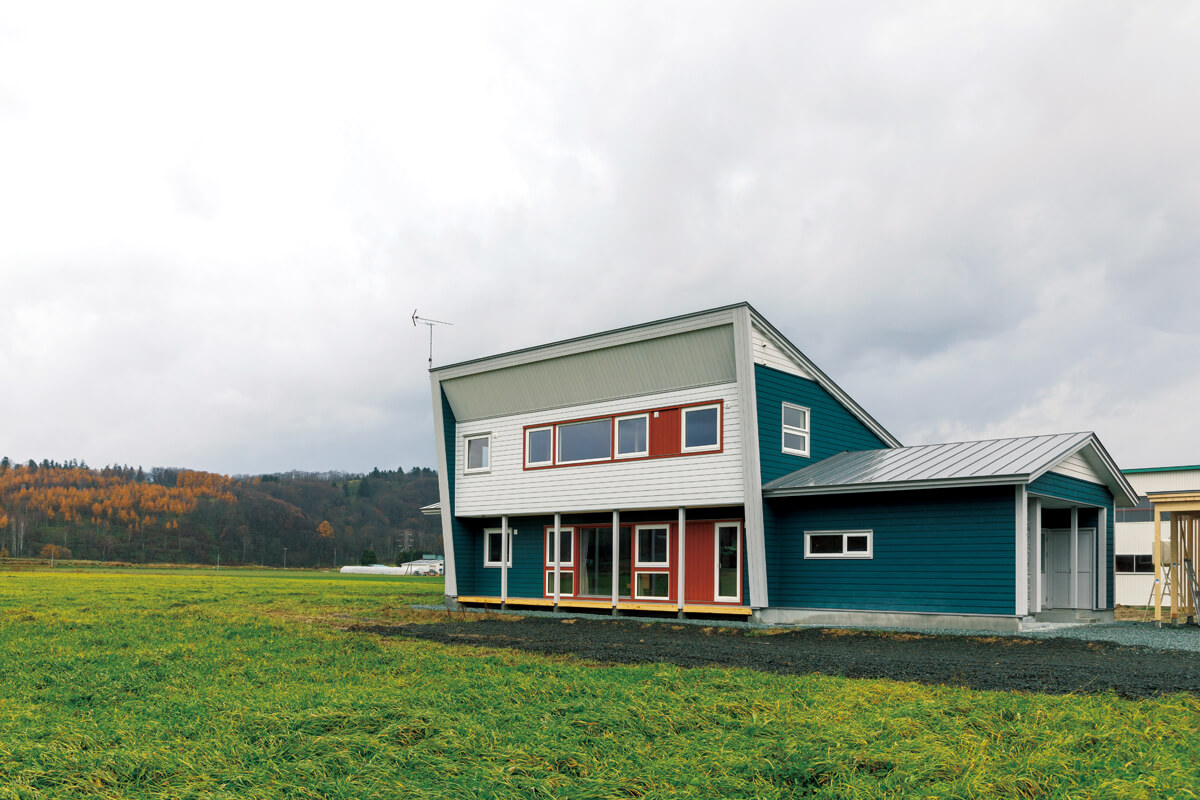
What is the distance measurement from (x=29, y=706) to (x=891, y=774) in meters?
7.68

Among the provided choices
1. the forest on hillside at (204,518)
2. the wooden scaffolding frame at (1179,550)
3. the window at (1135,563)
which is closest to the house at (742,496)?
the wooden scaffolding frame at (1179,550)

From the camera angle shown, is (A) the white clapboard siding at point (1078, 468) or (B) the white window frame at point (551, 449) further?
(B) the white window frame at point (551, 449)

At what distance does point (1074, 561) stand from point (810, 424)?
6.50 meters

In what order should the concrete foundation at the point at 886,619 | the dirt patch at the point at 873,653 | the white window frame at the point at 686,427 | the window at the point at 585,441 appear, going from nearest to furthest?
the dirt patch at the point at 873,653 → the concrete foundation at the point at 886,619 → the white window frame at the point at 686,427 → the window at the point at 585,441

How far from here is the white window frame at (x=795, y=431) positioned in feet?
70.4

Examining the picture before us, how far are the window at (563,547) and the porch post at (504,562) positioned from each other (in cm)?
114

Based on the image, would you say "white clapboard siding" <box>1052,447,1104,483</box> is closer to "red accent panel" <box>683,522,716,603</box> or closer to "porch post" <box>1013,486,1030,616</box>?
"porch post" <box>1013,486,1030,616</box>

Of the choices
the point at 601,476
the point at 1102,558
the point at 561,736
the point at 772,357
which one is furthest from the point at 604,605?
the point at 561,736

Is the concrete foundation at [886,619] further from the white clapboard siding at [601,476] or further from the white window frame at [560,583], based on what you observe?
the white window frame at [560,583]

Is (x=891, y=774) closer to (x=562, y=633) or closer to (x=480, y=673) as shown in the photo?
(x=480, y=673)

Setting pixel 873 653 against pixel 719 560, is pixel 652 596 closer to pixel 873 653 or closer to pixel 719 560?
pixel 719 560

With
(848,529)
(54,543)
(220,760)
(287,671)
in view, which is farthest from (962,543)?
(54,543)

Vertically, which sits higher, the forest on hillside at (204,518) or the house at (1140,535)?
the house at (1140,535)

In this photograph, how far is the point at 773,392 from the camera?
21.2m
